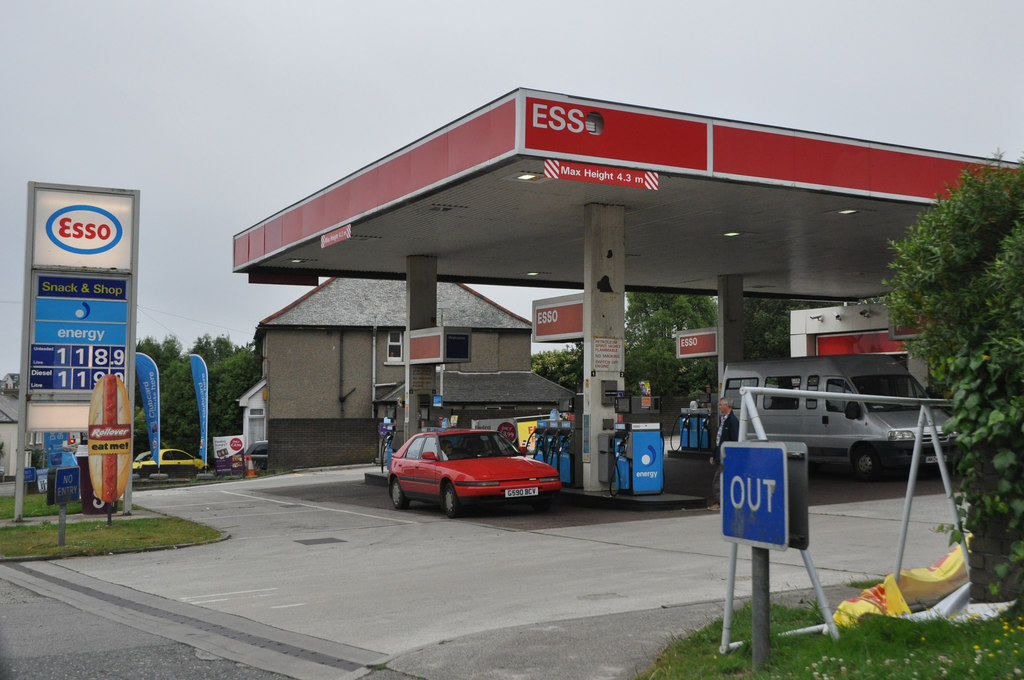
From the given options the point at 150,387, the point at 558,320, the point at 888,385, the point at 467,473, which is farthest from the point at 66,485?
the point at 150,387

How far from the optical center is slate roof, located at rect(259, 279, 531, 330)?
48219 mm

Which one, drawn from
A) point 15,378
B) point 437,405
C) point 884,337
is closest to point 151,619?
point 437,405

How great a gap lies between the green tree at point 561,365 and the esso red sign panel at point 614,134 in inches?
2147

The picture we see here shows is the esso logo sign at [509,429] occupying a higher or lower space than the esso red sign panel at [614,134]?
lower

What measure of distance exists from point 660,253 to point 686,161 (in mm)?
9497

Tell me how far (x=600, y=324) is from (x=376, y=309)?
32.9m

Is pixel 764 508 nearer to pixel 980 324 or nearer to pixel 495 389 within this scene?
pixel 980 324

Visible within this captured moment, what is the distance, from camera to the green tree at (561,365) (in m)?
71.9

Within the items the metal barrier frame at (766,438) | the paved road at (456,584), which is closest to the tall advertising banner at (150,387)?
the paved road at (456,584)

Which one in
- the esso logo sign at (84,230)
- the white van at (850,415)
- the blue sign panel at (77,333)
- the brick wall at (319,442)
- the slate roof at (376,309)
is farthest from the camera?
the slate roof at (376,309)

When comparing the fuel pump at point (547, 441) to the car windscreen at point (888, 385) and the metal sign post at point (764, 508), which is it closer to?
the car windscreen at point (888, 385)

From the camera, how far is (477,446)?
1780 cm

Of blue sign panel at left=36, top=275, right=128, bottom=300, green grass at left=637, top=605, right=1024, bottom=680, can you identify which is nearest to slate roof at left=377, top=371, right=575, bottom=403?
blue sign panel at left=36, top=275, right=128, bottom=300

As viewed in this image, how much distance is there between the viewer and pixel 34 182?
18.6 meters
